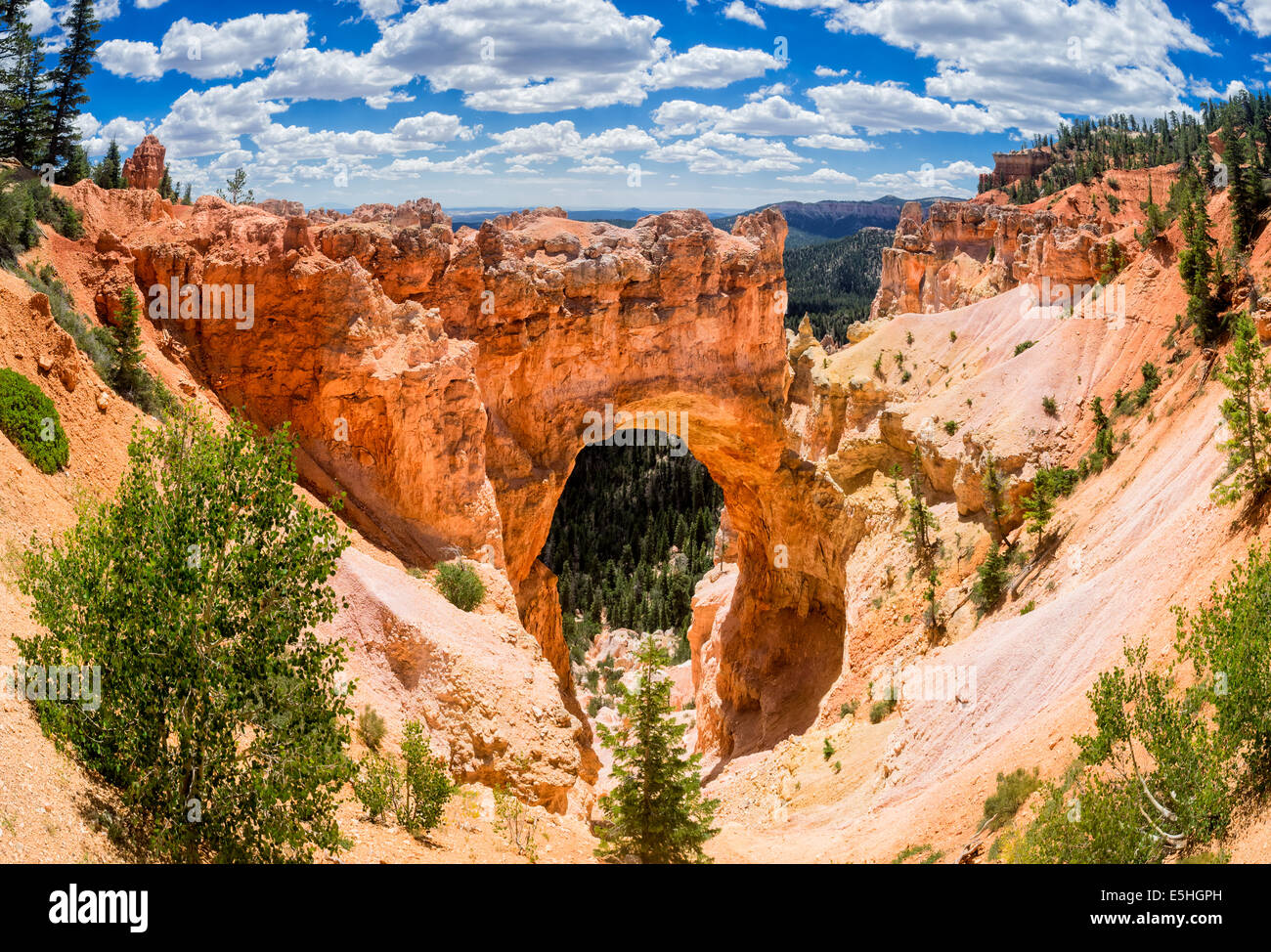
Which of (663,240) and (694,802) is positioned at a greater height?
(663,240)

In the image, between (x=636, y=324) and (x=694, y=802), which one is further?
(x=636, y=324)

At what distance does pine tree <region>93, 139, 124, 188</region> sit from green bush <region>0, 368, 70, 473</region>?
21.3 meters

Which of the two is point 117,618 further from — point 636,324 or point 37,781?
point 636,324

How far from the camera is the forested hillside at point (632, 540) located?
77562mm

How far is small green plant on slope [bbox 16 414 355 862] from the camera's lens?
1154cm

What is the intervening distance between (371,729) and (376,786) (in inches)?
114

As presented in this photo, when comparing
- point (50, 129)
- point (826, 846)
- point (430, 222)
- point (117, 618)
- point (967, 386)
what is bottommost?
point (826, 846)

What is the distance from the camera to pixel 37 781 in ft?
36.1

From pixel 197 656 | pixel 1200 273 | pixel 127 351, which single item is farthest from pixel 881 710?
pixel 127 351

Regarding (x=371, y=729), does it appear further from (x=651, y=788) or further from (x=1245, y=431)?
(x=1245, y=431)

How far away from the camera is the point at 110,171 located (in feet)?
142

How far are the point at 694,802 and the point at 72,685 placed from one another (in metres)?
10.8

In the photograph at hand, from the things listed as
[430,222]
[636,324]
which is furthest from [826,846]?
[430,222]

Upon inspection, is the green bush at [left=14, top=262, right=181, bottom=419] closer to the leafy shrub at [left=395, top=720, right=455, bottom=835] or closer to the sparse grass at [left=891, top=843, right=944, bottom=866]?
the leafy shrub at [left=395, top=720, right=455, bottom=835]
